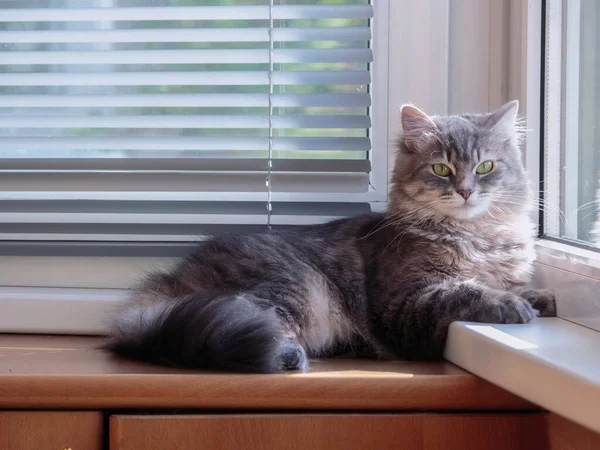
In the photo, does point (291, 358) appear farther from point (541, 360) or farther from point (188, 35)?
point (188, 35)

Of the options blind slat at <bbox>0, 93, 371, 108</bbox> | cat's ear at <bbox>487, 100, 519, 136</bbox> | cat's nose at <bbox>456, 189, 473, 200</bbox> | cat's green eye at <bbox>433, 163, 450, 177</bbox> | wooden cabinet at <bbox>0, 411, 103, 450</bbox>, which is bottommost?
wooden cabinet at <bbox>0, 411, 103, 450</bbox>

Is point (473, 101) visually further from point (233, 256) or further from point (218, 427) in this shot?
point (218, 427)

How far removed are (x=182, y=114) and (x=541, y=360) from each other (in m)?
1.15

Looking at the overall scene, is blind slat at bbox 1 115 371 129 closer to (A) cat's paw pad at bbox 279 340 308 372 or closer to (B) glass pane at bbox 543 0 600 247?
(B) glass pane at bbox 543 0 600 247

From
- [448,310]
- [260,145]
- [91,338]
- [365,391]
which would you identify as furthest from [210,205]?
[365,391]

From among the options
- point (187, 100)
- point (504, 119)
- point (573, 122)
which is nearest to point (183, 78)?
point (187, 100)

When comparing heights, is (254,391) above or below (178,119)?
below

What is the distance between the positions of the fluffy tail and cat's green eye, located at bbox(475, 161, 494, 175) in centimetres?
59

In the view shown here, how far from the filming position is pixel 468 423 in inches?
50.2

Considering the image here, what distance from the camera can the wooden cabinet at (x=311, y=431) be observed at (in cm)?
127

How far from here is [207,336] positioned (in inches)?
53.9

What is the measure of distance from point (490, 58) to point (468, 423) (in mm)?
1029

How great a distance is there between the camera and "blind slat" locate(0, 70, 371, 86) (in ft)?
6.35

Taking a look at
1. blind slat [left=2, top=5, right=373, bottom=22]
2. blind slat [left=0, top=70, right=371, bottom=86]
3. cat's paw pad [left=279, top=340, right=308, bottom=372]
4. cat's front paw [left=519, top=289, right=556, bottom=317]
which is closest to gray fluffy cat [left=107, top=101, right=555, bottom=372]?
cat's front paw [left=519, top=289, right=556, bottom=317]
